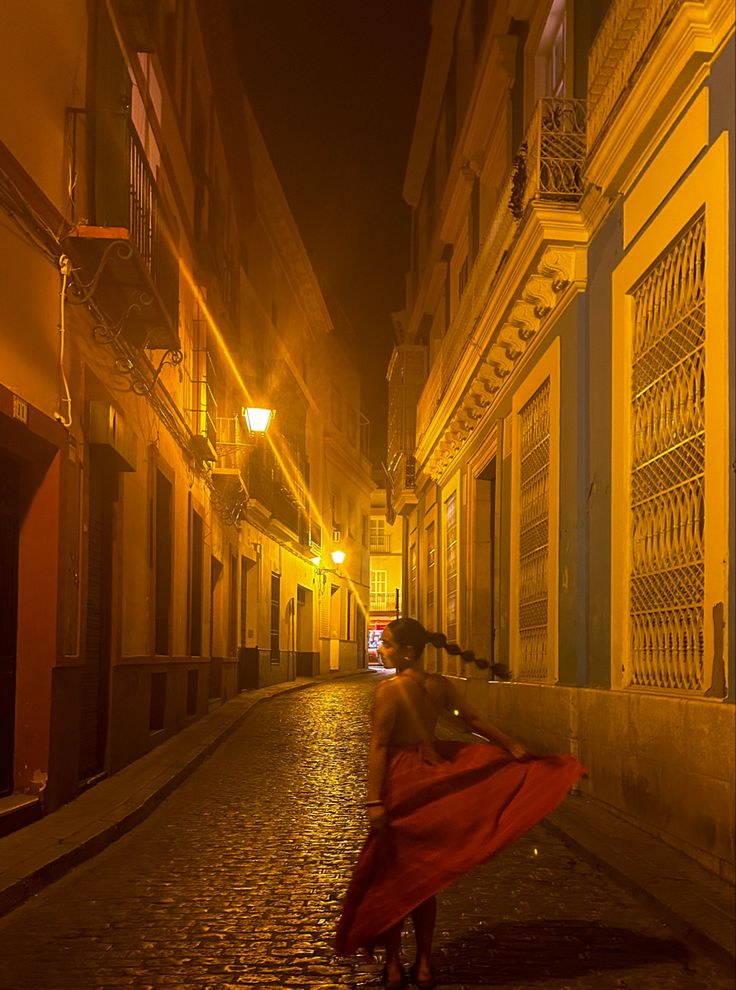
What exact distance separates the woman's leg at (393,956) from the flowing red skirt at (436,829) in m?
0.07

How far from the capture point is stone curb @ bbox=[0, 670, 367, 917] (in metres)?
6.20

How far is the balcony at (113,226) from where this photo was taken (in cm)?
874

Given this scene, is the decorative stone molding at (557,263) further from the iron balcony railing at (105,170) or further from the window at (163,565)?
the window at (163,565)

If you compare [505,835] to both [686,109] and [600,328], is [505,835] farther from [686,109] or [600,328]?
[600,328]

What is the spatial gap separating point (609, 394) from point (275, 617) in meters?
20.8

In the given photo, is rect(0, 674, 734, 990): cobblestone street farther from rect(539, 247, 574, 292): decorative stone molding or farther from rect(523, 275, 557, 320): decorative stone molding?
rect(523, 275, 557, 320): decorative stone molding

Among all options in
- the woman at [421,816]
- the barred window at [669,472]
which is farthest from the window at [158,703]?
the woman at [421,816]

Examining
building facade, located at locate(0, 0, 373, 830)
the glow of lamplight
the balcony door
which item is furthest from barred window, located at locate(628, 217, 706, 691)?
the glow of lamplight

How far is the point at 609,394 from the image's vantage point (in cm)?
923

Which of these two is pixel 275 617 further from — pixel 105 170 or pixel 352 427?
pixel 105 170

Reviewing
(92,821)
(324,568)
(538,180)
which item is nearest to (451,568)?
(538,180)

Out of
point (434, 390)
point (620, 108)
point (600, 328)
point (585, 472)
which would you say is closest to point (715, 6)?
point (620, 108)

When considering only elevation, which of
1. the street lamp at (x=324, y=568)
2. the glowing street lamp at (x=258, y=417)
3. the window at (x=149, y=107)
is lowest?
the street lamp at (x=324, y=568)

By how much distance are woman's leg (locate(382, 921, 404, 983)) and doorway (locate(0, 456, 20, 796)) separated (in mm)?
3911
